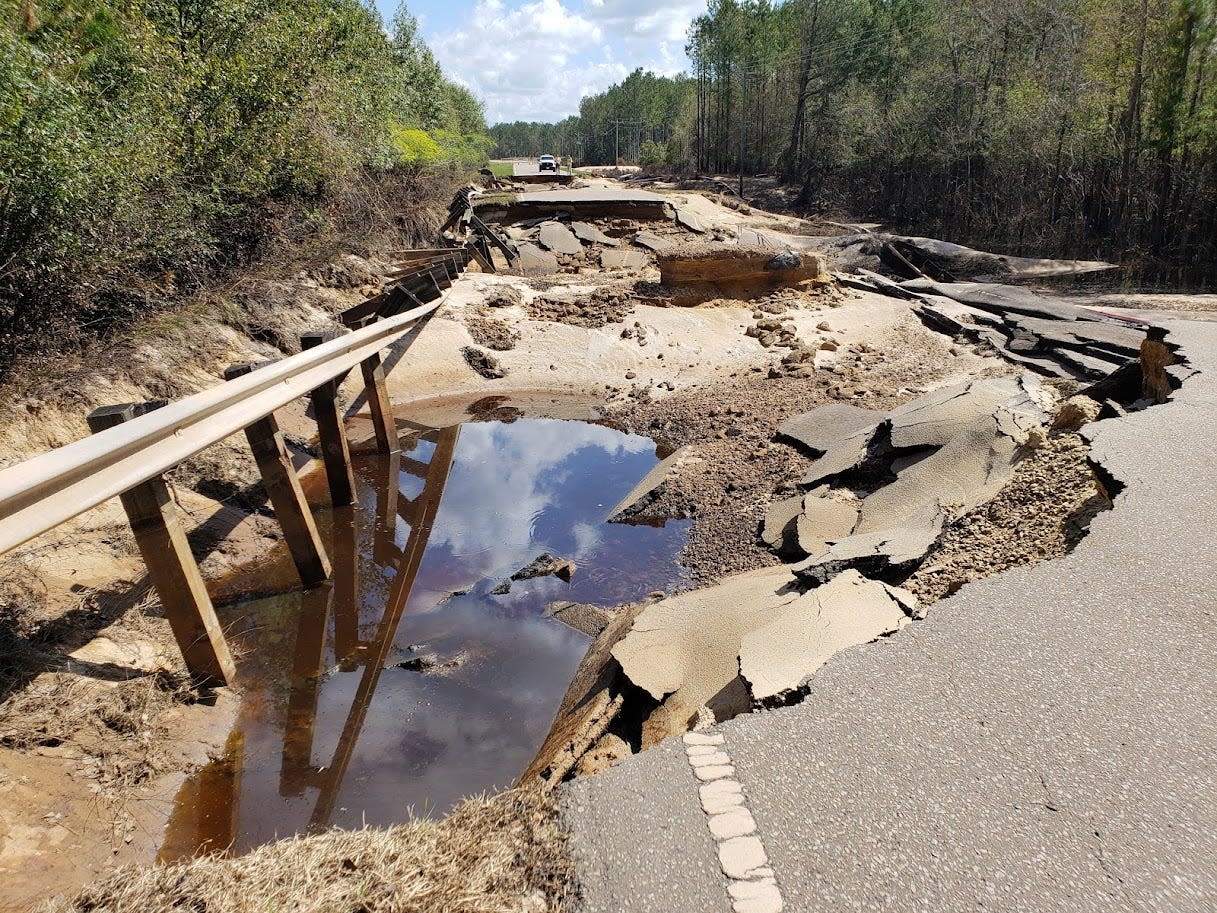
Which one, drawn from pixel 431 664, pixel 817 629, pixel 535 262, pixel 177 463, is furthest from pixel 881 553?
pixel 535 262

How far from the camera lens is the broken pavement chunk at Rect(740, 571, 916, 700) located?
3.09 meters

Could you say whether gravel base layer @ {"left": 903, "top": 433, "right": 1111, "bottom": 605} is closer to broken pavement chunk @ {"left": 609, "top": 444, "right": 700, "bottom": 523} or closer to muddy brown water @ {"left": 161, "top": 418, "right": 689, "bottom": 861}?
muddy brown water @ {"left": 161, "top": 418, "right": 689, "bottom": 861}

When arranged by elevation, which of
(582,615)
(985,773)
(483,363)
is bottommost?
(582,615)

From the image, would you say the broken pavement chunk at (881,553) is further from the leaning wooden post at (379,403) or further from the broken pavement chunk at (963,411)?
the leaning wooden post at (379,403)

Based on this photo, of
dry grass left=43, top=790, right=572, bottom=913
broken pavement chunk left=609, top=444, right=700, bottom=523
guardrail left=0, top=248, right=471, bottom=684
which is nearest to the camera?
dry grass left=43, top=790, right=572, bottom=913

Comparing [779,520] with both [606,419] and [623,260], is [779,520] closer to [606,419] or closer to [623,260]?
[606,419]

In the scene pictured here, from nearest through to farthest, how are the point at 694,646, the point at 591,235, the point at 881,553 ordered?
the point at 694,646 < the point at 881,553 < the point at 591,235

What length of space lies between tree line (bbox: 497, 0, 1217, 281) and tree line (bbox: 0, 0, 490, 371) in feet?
68.9

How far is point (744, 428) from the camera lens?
30.7 ft

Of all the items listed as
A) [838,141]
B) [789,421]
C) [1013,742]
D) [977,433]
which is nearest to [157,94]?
[789,421]

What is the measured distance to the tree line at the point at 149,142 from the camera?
18.0 ft

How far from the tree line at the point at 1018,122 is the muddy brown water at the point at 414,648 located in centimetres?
1956

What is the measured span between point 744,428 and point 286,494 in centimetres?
585

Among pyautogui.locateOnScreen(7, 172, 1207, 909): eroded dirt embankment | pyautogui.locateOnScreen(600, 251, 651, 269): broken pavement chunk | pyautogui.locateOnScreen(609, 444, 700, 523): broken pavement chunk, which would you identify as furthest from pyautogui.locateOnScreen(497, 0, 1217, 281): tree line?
pyautogui.locateOnScreen(609, 444, 700, 523): broken pavement chunk
